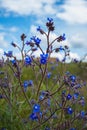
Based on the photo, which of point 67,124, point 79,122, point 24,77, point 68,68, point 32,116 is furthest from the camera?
point 68,68

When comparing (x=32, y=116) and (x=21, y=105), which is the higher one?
(x=21, y=105)

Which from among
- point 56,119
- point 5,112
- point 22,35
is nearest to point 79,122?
point 56,119

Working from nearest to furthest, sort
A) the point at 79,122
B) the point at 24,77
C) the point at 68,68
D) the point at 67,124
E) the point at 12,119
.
Answer: the point at 67,124, the point at 12,119, the point at 79,122, the point at 24,77, the point at 68,68

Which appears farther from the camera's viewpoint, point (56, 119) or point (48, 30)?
point (56, 119)

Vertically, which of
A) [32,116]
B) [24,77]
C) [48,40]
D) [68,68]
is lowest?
[32,116]

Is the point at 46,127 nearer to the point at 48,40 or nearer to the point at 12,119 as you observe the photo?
the point at 12,119

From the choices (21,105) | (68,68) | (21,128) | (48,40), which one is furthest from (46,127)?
(68,68)

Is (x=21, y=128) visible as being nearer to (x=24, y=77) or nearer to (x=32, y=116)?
(x=32, y=116)

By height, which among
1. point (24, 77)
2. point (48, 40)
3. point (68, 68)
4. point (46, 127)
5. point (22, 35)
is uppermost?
point (68, 68)

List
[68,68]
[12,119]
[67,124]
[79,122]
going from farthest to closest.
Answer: [68,68] < [79,122] < [12,119] < [67,124]
